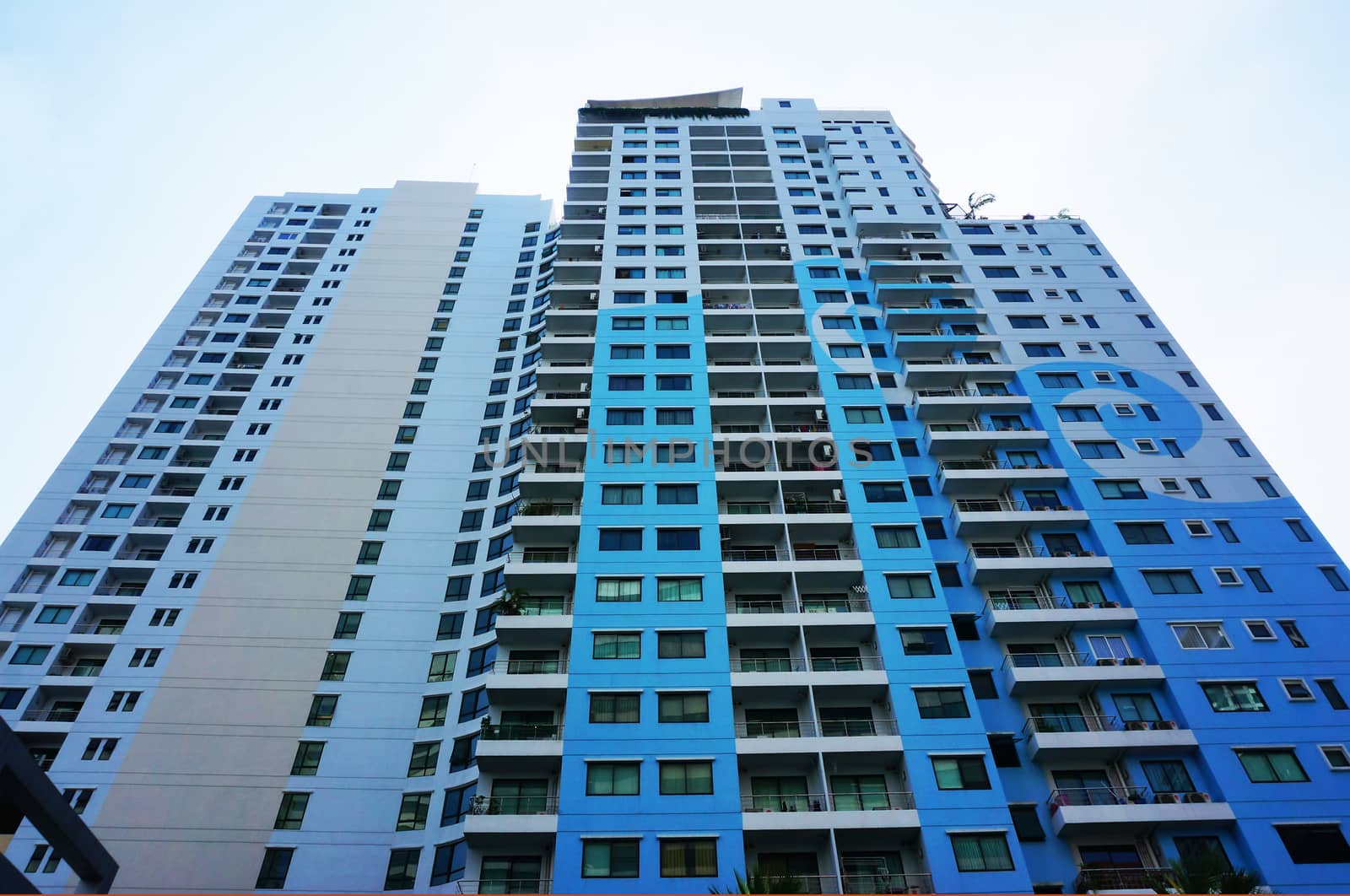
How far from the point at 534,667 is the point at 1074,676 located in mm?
22830

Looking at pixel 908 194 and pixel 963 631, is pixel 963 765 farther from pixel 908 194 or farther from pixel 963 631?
pixel 908 194

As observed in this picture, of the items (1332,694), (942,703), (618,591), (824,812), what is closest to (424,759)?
(618,591)

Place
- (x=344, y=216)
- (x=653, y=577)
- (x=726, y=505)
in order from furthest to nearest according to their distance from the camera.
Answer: (x=344, y=216), (x=726, y=505), (x=653, y=577)

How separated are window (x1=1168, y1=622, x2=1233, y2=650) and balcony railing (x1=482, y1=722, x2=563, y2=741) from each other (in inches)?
1072

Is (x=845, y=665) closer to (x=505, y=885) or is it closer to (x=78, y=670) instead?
(x=505, y=885)

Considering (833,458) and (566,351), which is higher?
(566,351)

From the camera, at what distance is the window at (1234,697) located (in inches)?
1262

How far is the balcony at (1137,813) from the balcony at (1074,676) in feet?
13.8

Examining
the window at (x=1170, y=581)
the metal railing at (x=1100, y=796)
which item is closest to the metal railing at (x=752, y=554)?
the metal railing at (x=1100, y=796)

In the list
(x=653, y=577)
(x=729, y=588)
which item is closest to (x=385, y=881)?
(x=653, y=577)

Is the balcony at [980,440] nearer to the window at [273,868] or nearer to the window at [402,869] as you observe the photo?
the window at [402,869]

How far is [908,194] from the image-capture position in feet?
191

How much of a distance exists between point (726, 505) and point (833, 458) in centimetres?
615

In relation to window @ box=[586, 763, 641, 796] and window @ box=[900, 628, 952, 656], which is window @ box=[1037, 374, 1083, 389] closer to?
window @ box=[900, 628, 952, 656]
